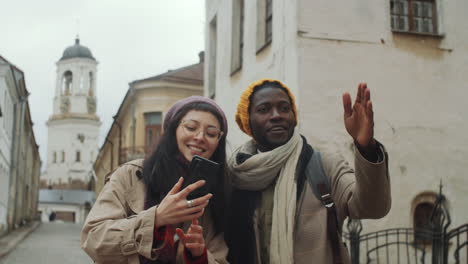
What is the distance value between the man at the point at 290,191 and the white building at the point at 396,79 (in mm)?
6931

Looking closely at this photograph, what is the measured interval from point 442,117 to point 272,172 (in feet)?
28.0

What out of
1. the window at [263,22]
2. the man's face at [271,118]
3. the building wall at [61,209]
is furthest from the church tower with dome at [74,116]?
the man's face at [271,118]

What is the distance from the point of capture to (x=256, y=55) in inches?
486

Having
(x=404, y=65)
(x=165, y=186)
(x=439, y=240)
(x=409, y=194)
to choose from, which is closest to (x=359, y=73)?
(x=404, y=65)

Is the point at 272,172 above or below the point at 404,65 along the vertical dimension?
below

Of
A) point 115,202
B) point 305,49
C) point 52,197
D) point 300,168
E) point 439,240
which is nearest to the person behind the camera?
point 115,202

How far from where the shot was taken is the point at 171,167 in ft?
9.24

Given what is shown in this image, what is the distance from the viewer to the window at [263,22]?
40.2ft

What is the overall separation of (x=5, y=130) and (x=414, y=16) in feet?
61.9

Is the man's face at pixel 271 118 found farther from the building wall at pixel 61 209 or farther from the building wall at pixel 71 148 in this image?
the building wall at pixel 71 148

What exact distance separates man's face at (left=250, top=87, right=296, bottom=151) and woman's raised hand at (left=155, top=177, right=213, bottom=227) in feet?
2.92

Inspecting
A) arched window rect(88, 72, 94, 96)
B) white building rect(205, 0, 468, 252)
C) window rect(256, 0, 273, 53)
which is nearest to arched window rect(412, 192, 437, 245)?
white building rect(205, 0, 468, 252)

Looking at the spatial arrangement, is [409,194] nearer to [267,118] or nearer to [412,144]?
[412,144]

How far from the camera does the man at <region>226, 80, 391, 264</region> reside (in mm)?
2723
